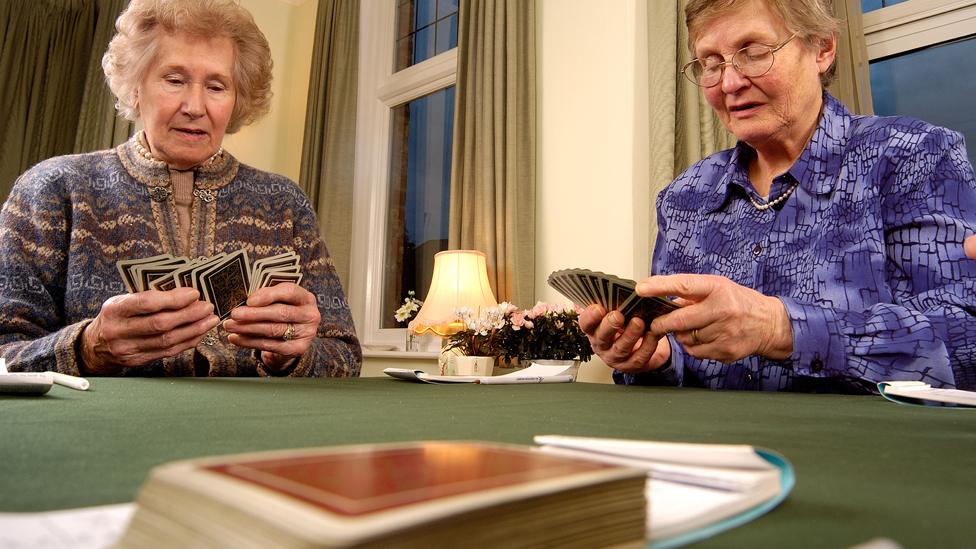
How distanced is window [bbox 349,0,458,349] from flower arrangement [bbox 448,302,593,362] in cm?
188

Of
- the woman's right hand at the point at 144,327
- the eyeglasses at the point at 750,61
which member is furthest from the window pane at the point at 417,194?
the woman's right hand at the point at 144,327

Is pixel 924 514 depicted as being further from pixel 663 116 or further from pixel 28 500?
pixel 663 116

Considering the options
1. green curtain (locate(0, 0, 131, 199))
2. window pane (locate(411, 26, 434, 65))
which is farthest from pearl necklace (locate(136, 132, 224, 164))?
green curtain (locate(0, 0, 131, 199))

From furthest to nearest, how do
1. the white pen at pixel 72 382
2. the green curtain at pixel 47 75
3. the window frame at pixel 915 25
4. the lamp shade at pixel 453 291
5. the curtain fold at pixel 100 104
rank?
the green curtain at pixel 47 75
the curtain fold at pixel 100 104
the lamp shade at pixel 453 291
the window frame at pixel 915 25
the white pen at pixel 72 382

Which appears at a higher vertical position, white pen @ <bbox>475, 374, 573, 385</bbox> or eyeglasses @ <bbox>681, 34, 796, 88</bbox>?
eyeglasses @ <bbox>681, 34, 796, 88</bbox>

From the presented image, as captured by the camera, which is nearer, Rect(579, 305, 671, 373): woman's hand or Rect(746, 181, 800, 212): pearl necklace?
Rect(579, 305, 671, 373): woman's hand

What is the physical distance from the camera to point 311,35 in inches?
200

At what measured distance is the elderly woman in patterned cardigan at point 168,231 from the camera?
4.47ft

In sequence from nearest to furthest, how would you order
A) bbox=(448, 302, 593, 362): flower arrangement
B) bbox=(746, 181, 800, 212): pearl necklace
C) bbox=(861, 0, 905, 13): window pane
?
bbox=(746, 181, 800, 212): pearl necklace → bbox=(448, 302, 593, 362): flower arrangement → bbox=(861, 0, 905, 13): window pane

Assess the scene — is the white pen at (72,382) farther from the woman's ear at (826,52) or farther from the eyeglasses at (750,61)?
the woman's ear at (826,52)

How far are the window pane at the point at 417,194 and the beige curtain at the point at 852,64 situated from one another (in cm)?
237

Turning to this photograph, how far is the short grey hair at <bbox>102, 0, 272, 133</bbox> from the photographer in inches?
71.8

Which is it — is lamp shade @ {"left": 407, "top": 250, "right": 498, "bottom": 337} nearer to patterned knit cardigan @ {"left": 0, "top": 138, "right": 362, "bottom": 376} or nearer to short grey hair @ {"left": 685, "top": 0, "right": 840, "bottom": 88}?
patterned knit cardigan @ {"left": 0, "top": 138, "right": 362, "bottom": 376}

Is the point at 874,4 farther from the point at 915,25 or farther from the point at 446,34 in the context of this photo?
the point at 446,34
